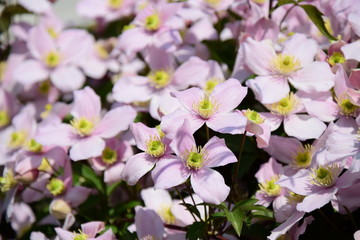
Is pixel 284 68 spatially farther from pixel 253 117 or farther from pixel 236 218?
pixel 236 218

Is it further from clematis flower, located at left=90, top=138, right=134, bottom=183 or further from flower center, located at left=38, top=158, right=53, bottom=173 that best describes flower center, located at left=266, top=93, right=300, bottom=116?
flower center, located at left=38, top=158, right=53, bottom=173

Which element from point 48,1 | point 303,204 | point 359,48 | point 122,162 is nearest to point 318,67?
point 359,48

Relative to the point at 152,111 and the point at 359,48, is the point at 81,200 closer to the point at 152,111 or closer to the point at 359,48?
the point at 152,111

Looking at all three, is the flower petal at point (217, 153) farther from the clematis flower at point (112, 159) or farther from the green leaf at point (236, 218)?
the clematis flower at point (112, 159)

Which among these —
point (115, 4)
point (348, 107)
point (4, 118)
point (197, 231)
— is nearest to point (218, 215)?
point (197, 231)

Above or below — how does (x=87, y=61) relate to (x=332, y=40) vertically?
below
